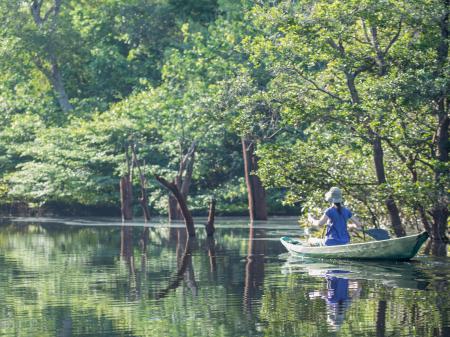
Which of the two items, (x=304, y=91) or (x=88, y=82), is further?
(x=88, y=82)

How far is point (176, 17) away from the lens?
66.7 metres

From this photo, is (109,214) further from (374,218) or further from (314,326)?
(314,326)

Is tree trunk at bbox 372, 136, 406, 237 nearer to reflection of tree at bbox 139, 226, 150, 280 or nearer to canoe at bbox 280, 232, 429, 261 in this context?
canoe at bbox 280, 232, 429, 261

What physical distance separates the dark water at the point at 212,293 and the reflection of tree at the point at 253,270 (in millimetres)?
22

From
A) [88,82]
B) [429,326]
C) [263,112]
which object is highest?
[88,82]

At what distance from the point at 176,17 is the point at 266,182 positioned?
3978 centimetres

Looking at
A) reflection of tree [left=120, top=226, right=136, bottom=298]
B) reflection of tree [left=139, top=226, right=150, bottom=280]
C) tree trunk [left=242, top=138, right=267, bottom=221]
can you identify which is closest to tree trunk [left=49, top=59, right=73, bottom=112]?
tree trunk [left=242, top=138, right=267, bottom=221]

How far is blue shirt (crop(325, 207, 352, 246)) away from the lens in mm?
24672

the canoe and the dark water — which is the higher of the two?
the canoe

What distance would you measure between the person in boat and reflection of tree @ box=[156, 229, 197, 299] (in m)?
3.00

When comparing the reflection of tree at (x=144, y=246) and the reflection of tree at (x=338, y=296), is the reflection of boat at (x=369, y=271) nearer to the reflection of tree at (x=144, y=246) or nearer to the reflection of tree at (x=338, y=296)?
the reflection of tree at (x=338, y=296)

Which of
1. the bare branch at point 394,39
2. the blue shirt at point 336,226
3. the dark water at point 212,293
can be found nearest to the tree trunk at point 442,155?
the bare branch at point 394,39

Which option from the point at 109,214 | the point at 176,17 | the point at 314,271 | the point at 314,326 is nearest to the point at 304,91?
the point at 314,271

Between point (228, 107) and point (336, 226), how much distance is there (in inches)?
271
